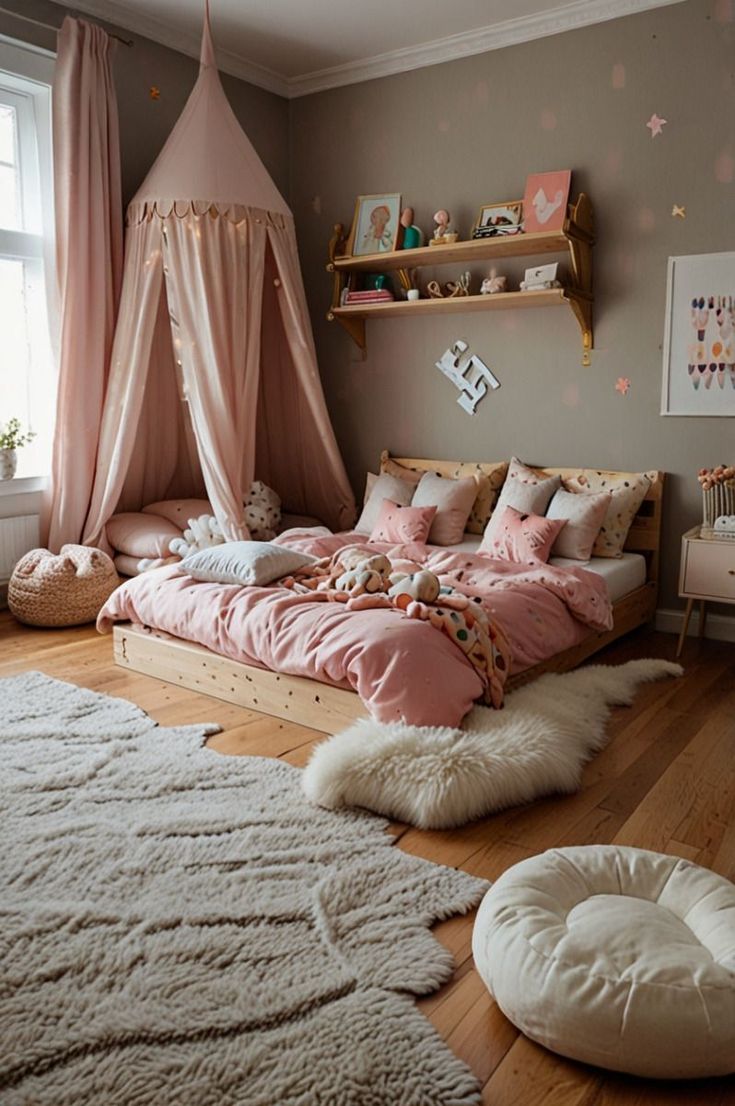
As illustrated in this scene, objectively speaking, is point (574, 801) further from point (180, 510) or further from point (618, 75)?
point (618, 75)

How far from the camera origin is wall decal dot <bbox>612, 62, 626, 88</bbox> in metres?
4.21

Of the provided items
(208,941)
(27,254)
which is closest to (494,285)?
(27,254)

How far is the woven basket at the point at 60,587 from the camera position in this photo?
4.26 meters

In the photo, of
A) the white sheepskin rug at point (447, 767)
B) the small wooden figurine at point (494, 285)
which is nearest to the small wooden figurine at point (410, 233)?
the small wooden figurine at point (494, 285)

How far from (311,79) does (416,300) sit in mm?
1609

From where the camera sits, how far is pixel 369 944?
1.89 meters

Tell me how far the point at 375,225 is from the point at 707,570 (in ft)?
Answer: 8.63

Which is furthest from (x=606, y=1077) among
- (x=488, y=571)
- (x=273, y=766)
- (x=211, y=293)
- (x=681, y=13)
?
(x=681, y=13)

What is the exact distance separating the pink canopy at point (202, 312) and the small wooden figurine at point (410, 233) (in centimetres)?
60

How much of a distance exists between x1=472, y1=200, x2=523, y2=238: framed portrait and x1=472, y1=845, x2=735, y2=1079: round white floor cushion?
11.2 feet

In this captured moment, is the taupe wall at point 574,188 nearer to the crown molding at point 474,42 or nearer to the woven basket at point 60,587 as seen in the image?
the crown molding at point 474,42

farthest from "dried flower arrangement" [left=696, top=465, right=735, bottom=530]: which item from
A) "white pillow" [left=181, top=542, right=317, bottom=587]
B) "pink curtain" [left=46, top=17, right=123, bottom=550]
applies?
"pink curtain" [left=46, top=17, right=123, bottom=550]

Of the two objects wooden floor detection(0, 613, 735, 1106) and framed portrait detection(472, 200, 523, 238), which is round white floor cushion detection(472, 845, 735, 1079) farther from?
framed portrait detection(472, 200, 523, 238)

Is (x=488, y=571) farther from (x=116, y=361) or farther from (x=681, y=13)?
(x=681, y=13)
